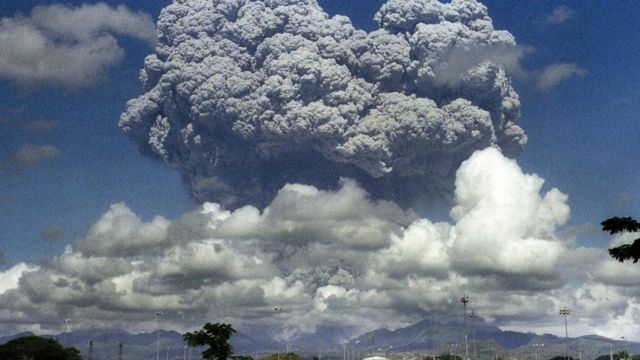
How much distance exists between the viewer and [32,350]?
190m

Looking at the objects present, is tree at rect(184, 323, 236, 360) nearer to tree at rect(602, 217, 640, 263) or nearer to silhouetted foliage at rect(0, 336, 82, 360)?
silhouetted foliage at rect(0, 336, 82, 360)

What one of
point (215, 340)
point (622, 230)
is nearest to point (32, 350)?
point (215, 340)

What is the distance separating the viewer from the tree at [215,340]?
6521 inches

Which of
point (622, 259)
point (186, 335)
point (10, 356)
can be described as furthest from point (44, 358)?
point (622, 259)

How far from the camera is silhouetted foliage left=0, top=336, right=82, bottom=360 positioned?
187875mm

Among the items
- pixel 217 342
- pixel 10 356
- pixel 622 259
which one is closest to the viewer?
pixel 622 259

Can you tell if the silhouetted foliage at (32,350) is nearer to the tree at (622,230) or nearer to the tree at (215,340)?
the tree at (215,340)

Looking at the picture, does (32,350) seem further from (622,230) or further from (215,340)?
(622,230)

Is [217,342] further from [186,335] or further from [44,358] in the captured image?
[44,358]

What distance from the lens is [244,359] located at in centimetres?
16875

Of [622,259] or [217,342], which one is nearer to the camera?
[622,259]

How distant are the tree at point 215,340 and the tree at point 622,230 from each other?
430ft

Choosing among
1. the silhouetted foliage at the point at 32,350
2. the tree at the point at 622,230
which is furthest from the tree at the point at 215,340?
the tree at the point at 622,230

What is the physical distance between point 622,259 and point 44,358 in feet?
545
